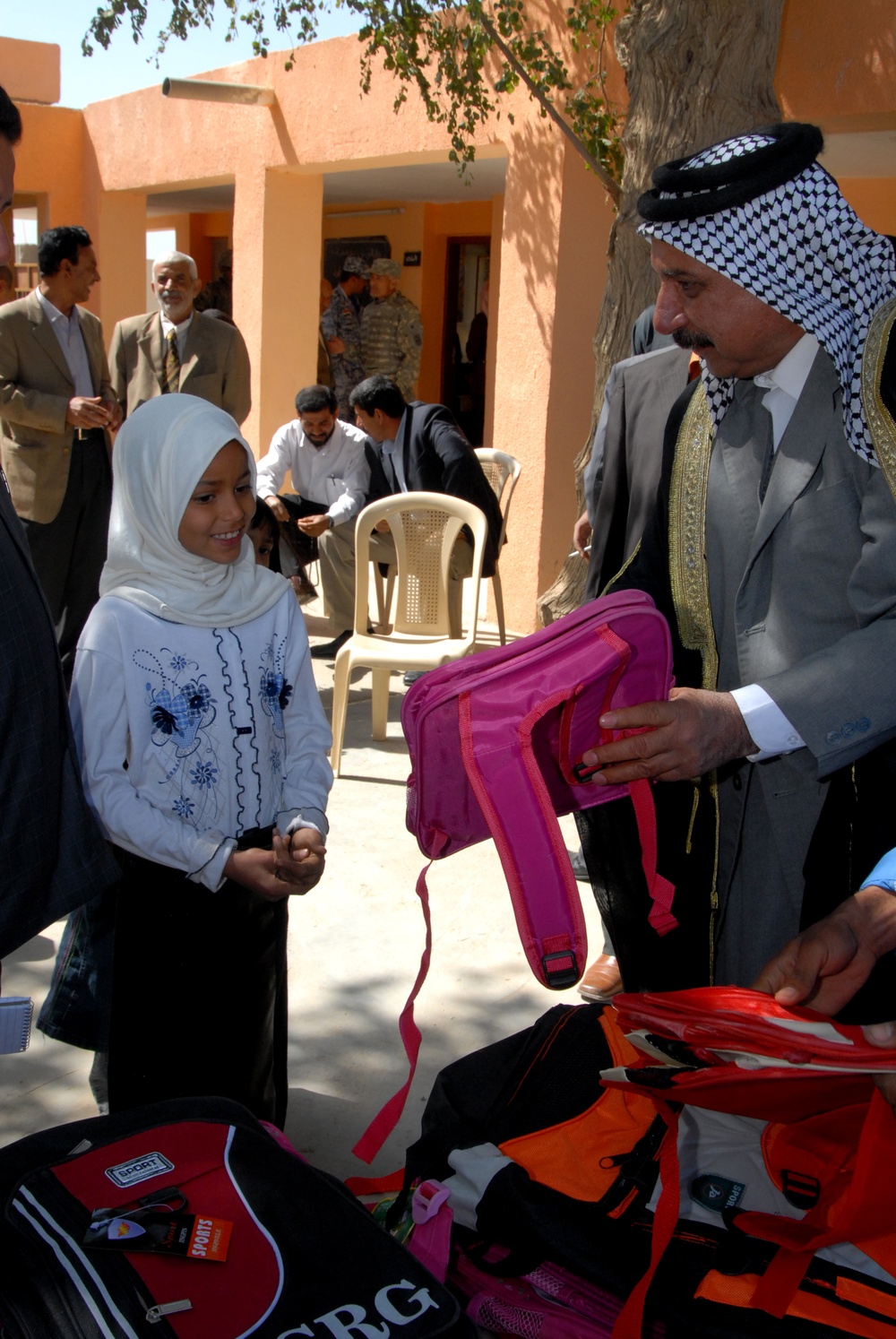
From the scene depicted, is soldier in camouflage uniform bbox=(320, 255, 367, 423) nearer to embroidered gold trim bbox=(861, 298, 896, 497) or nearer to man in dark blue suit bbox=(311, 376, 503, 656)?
man in dark blue suit bbox=(311, 376, 503, 656)

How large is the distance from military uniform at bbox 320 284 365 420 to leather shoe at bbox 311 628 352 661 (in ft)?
18.0

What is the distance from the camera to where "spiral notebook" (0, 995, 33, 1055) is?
4.88 feet

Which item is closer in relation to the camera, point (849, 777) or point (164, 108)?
point (849, 777)

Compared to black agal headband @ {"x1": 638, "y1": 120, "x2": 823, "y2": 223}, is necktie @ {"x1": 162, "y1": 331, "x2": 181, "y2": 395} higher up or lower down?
lower down

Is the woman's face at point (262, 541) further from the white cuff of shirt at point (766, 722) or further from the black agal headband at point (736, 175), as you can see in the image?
the white cuff of shirt at point (766, 722)

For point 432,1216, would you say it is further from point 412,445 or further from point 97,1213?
point 412,445

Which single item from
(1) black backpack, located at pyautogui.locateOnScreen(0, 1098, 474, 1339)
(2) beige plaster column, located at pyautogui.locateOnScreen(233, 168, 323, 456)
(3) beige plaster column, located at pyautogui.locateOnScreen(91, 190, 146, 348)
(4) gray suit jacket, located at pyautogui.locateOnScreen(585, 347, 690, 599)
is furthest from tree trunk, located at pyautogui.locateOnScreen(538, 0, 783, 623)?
(3) beige plaster column, located at pyautogui.locateOnScreen(91, 190, 146, 348)

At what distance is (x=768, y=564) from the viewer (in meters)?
1.86

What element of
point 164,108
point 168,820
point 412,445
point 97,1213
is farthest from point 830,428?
point 164,108

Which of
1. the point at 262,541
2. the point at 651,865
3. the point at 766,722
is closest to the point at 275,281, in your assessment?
the point at 262,541

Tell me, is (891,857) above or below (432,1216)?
above

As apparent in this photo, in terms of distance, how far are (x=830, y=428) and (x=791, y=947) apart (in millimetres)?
784

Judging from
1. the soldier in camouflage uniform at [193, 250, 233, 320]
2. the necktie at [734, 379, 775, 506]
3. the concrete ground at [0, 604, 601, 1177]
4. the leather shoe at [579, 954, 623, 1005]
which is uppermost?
the soldier in camouflage uniform at [193, 250, 233, 320]

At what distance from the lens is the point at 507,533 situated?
748 cm
